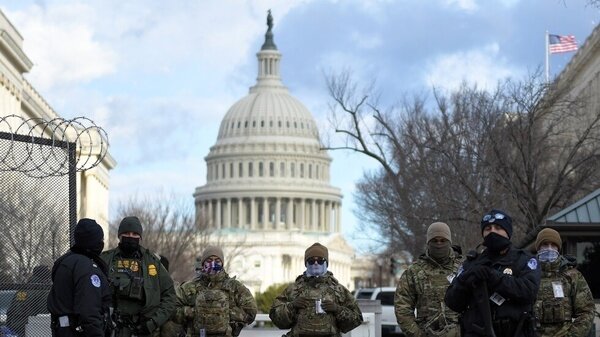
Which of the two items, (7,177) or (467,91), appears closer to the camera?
(7,177)

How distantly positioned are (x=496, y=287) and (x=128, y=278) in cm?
376

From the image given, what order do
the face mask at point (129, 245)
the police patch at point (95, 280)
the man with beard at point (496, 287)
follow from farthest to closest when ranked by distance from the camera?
the face mask at point (129, 245) < the police patch at point (95, 280) < the man with beard at point (496, 287)

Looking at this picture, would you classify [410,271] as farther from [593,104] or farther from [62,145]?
[593,104]

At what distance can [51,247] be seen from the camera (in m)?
16.6

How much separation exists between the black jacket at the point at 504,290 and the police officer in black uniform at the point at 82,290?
107 inches

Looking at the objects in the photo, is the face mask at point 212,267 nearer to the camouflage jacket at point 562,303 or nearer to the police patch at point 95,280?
the police patch at point 95,280

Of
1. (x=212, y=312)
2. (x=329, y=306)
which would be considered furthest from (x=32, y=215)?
(x=329, y=306)

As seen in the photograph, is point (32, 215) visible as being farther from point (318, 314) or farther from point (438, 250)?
point (438, 250)

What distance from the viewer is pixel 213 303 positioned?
1534cm

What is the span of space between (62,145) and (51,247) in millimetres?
1058

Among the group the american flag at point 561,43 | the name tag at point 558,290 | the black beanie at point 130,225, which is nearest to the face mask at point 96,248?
the black beanie at point 130,225

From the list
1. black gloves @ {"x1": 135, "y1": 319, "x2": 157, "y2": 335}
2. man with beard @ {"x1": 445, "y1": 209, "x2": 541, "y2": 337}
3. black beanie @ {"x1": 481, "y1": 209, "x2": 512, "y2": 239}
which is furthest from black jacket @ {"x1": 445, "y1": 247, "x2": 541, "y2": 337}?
black gloves @ {"x1": 135, "y1": 319, "x2": 157, "y2": 335}

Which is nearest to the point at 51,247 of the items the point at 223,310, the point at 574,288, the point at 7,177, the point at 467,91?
the point at 7,177

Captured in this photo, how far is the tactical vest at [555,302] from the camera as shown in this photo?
15.0 m
